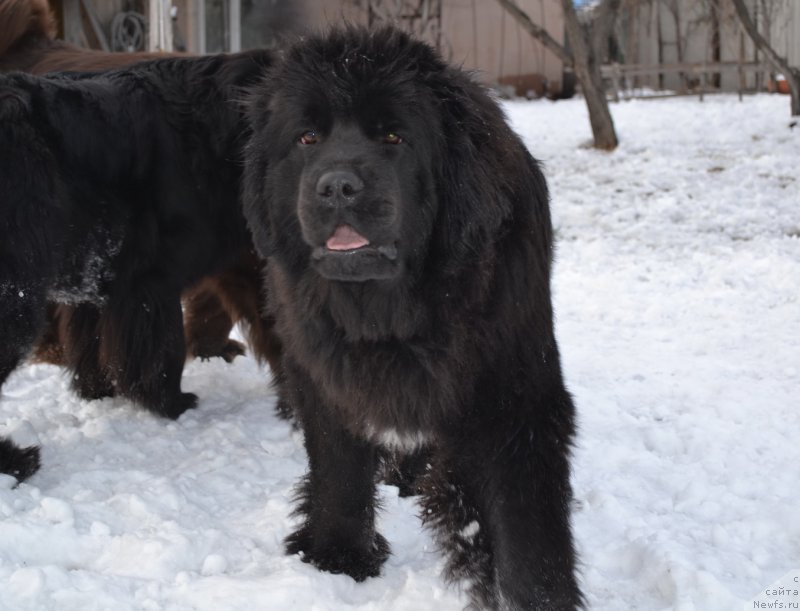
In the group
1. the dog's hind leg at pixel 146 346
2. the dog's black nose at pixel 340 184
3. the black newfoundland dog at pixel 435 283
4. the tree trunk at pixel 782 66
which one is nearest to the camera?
the dog's black nose at pixel 340 184

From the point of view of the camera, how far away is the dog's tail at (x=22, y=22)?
4.55 meters

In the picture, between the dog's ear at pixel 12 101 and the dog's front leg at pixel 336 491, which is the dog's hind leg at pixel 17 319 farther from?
the dog's front leg at pixel 336 491

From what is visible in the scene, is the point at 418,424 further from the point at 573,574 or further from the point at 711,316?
the point at 711,316

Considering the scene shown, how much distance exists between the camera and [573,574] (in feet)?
8.33

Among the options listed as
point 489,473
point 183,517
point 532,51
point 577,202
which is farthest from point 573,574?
point 532,51

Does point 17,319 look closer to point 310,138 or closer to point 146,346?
point 146,346

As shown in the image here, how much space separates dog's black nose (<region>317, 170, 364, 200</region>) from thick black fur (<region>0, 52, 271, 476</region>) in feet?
4.39

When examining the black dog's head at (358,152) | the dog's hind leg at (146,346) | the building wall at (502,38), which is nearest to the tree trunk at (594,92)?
the building wall at (502,38)

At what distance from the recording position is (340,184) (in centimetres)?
233

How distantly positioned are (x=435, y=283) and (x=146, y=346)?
182cm

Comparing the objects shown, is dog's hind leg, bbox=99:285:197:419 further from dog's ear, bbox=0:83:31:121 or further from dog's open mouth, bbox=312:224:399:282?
dog's open mouth, bbox=312:224:399:282

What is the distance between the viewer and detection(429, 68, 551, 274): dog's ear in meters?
2.49

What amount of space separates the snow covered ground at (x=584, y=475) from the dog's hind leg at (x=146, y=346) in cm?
12

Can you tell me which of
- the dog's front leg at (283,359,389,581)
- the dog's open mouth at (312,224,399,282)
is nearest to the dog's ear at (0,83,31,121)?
the dog's front leg at (283,359,389,581)
